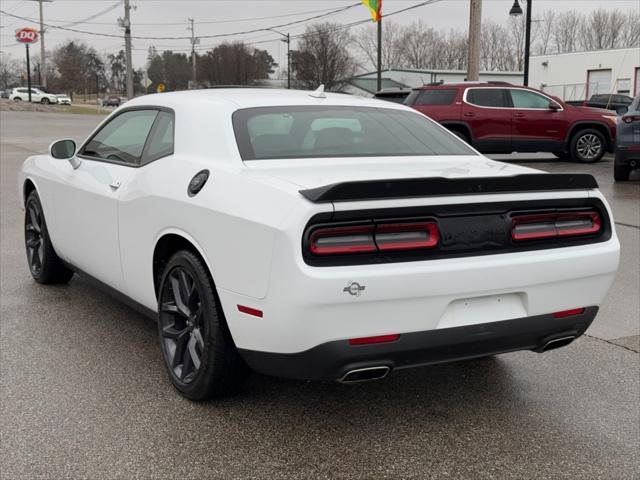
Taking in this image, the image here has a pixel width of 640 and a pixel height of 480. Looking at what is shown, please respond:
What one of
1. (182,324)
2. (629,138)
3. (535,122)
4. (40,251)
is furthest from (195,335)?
(535,122)

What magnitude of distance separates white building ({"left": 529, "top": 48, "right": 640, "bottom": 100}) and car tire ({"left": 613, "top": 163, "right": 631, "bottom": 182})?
35.3 meters

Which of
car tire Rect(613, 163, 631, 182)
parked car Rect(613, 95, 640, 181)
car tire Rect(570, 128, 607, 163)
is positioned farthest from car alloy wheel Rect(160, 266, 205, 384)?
car tire Rect(570, 128, 607, 163)

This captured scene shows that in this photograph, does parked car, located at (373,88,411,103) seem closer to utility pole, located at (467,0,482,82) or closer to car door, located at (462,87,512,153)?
car door, located at (462,87,512,153)

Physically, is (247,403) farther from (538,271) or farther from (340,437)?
(538,271)

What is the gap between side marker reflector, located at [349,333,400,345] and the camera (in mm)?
2764

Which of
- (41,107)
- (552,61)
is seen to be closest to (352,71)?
(552,61)

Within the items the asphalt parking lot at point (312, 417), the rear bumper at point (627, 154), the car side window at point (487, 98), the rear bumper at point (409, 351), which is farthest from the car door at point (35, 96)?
the rear bumper at point (409, 351)

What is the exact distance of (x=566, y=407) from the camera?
3504mm

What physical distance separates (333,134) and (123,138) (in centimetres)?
143

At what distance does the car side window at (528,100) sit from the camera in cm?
1586

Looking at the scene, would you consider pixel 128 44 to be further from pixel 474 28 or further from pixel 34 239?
pixel 34 239

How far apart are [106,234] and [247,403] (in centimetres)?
140

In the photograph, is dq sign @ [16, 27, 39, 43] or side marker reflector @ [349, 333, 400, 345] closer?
side marker reflector @ [349, 333, 400, 345]

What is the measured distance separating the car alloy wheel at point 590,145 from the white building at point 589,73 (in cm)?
3192
